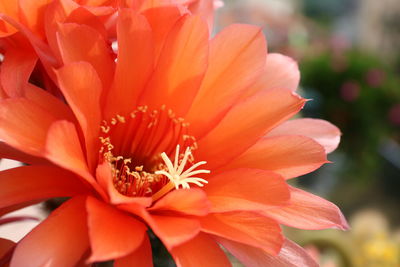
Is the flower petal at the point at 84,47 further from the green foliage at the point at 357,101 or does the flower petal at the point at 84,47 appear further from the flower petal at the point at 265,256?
the green foliage at the point at 357,101

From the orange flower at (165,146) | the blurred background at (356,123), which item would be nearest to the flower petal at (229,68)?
the orange flower at (165,146)

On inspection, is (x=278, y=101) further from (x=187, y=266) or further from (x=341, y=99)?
(x=341, y=99)

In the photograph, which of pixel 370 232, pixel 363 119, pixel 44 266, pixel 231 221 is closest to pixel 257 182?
pixel 231 221

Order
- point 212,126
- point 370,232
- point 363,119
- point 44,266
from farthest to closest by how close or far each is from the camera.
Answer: point 363,119 < point 370,232 < point 212,126 < point 44,266

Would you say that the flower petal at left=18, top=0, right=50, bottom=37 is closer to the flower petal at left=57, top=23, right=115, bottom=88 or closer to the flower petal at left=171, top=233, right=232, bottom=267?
the flower petal at left=57, top=23, right=115, bottom=88

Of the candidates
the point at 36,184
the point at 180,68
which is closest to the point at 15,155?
the point at 36,184
